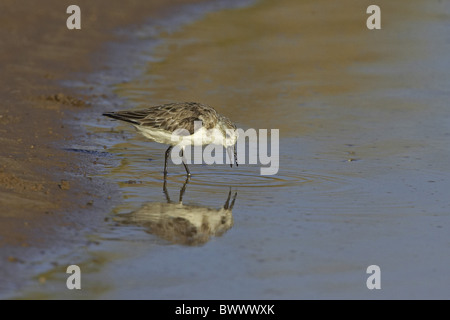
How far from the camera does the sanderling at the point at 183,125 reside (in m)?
9.94

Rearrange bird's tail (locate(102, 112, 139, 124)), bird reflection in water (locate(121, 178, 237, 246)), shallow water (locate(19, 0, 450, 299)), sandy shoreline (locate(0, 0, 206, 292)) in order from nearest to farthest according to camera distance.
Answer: shallow water (locate(19, 0, 450, 299)) < sandy shoreline (locate(0, 0, 206, 292)) < bird reflection in water (locate(121, 178, 237, 246)) < bird's tail (locate(102, 112, 139, 124))

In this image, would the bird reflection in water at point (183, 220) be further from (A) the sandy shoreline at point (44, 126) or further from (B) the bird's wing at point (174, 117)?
(B) the bird's wing at point (174, 117)

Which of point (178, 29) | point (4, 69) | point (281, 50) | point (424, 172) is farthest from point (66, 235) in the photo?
point (178, 29)

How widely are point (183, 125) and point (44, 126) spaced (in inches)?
102

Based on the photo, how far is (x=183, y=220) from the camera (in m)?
8.42

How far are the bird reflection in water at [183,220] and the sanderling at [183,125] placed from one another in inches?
41.1

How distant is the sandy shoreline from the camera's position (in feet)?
25.3

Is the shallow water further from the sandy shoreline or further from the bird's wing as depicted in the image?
the bird's wing

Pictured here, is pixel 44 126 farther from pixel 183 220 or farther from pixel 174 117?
pixel 183 220

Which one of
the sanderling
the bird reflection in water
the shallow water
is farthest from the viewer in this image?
the sanderling

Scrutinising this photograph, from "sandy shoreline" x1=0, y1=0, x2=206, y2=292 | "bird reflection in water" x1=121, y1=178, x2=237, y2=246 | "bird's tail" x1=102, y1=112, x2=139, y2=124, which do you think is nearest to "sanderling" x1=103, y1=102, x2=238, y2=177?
"bird's tail" x1=102, y1=112, x2=139, y2=124

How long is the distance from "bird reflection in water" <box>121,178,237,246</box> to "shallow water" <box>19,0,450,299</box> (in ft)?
0.07

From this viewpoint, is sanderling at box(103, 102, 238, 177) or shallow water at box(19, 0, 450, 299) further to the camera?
sanderling at box(103, 102, 238, 177)

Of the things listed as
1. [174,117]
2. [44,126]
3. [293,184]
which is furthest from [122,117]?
[293,184]
